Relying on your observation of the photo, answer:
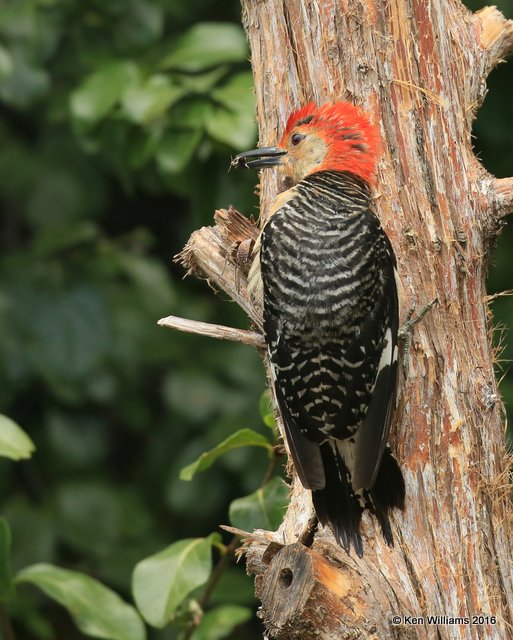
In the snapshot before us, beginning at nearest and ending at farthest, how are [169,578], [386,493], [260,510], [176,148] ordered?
[386,493] → [169,578] → [260,510] → [176,148]

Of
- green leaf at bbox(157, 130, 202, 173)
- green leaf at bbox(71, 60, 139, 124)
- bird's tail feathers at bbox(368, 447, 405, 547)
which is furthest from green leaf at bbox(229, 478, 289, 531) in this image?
green leaf at bbox(71, 60, 139, 124)

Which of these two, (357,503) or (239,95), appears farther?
(239,95)

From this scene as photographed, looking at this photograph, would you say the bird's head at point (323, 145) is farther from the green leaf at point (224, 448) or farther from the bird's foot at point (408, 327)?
the green leaf at point (224, 448)

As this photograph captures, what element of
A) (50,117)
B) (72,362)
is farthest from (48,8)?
(72,362)

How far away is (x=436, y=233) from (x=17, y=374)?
2592mm

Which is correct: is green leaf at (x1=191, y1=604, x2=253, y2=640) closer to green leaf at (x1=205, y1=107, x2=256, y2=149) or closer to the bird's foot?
the bird's foot

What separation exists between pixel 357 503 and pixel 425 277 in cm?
64

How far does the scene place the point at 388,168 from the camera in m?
3.00

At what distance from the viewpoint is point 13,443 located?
295 centimetres

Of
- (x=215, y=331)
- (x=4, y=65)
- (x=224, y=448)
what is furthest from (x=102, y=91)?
(x=224, y=448)

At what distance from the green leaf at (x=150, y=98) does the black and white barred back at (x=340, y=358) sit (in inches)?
43.9

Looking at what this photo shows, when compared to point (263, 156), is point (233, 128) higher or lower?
higher

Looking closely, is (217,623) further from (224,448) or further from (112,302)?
(112,302)

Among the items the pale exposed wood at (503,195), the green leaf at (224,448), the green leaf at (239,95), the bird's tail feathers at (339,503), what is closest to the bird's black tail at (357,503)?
the bird's tail feathers at (339,503)
